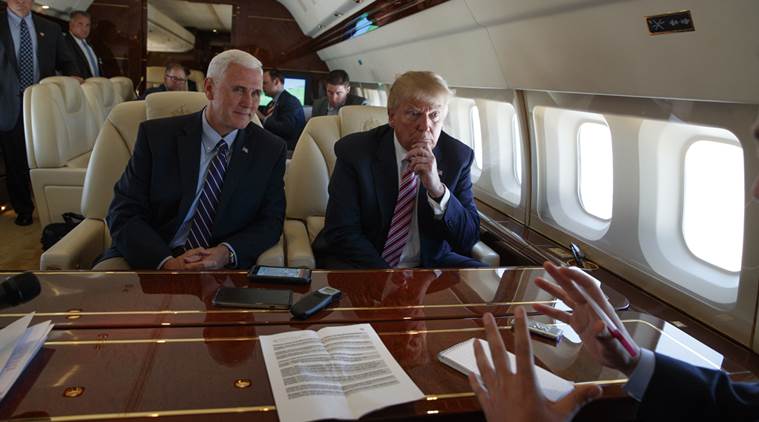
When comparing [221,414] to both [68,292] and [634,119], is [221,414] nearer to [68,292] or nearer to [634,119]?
[68,292]

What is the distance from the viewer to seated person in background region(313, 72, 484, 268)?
2.51 meters

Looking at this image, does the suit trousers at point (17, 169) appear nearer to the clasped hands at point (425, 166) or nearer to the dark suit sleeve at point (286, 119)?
the dark suit sleeve at point (286, 119)

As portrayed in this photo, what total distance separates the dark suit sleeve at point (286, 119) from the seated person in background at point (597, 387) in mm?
4571

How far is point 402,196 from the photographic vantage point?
2.61 m

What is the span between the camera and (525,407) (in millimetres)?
1097

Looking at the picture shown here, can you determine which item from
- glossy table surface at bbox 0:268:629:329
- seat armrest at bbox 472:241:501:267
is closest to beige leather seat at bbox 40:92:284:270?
glossy table surface at bbox 0:268:629:329

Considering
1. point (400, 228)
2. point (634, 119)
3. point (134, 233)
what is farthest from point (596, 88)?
point (134, 233)

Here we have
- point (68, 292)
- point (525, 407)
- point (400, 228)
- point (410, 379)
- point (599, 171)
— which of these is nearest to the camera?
point (525, 407)

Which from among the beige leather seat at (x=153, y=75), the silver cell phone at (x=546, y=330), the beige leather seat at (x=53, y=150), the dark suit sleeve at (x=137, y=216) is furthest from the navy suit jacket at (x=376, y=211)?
the beige leather seat at (x=153, y=75)

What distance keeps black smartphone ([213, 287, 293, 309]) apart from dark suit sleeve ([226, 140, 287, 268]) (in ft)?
2.51

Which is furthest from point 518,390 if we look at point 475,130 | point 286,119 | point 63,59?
point 63,59

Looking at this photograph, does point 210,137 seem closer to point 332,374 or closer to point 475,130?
point 332,374

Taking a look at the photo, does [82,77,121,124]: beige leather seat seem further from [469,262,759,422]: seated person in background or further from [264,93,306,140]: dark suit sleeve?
[469,262,759,422]: seated person in background

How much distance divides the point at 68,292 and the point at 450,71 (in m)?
3.20
